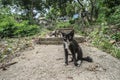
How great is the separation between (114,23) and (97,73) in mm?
5118

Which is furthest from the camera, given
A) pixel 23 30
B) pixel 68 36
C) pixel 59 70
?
pixel 23 30

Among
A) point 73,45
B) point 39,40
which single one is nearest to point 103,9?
point 39,40

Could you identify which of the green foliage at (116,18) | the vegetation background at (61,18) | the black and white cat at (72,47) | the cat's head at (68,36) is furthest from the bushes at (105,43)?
the cat's head at (68,36)

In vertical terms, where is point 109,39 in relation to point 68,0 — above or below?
below

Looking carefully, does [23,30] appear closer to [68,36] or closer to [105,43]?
[105,43]

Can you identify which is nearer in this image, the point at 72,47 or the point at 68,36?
the point at 68,36

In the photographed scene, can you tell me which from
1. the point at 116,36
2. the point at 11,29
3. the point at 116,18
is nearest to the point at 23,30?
the point at 11,29

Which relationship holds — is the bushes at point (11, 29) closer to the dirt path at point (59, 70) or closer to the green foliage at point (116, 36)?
the dirt path at point (59, 70)

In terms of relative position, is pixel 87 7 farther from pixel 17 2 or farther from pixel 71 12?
pixel 17 2

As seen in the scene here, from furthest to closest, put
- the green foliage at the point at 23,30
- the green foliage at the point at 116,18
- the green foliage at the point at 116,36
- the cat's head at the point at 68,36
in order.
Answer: the green foliage at the point at 23,30
the green foliage at the point at 116,18
the green foliage at the point at 116,36
the cat's head at the point at 68,36

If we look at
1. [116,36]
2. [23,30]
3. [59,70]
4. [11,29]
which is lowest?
[59,70]

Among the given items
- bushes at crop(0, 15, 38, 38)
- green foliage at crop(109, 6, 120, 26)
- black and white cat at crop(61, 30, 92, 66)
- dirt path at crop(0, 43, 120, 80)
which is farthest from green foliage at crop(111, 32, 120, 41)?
bushes at crop(0, 15, 38, 38)

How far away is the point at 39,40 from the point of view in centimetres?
917

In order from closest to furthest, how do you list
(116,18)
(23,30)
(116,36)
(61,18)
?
(116,36), (116,18), (23,30), (61,18)
